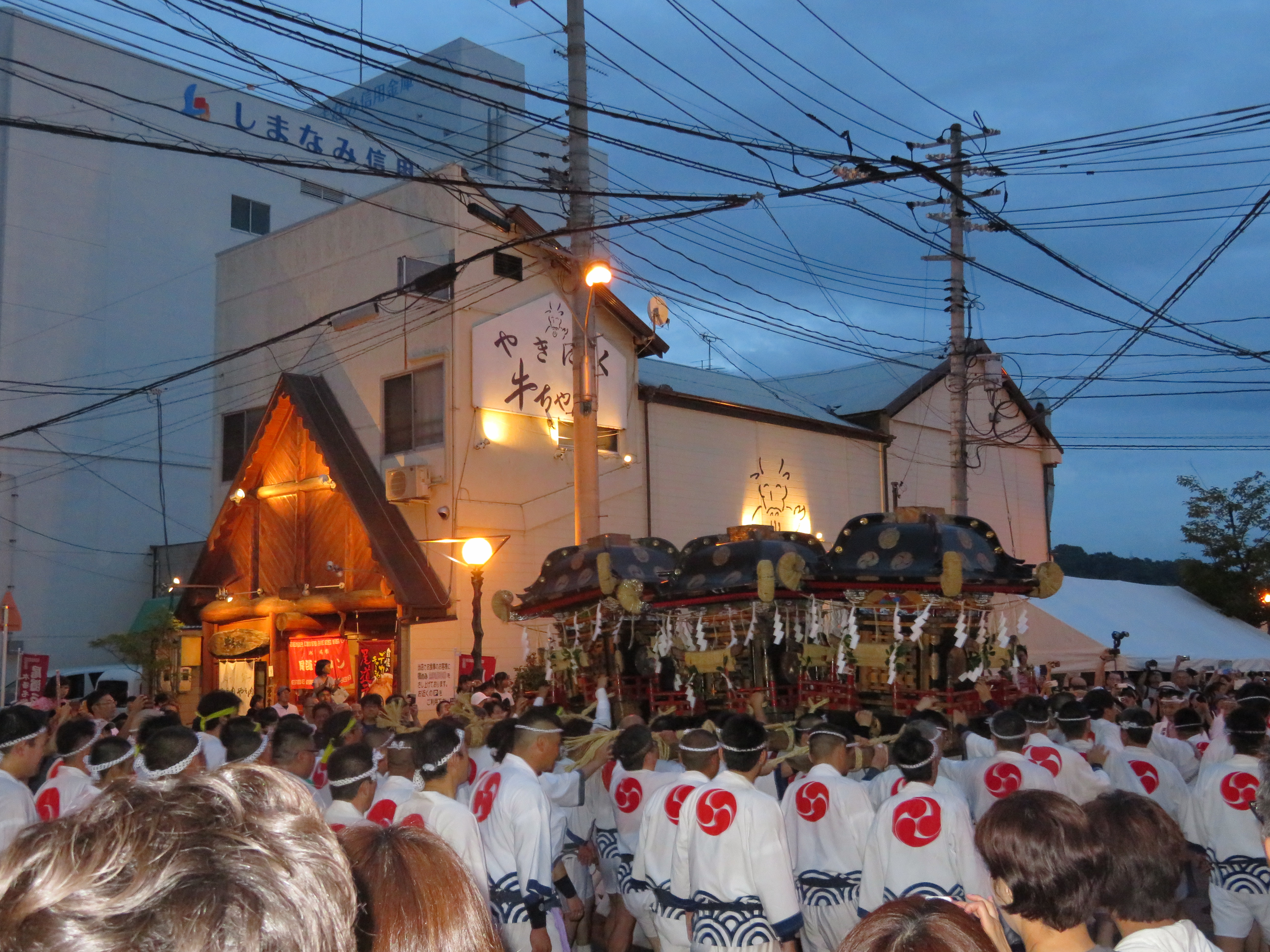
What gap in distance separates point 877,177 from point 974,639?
5460mm

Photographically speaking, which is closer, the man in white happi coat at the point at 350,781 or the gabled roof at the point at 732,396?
the man in white happi coat at the point at 350,781

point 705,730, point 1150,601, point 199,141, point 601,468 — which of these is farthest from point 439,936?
point 199,141

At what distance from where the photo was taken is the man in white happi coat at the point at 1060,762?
8.22m

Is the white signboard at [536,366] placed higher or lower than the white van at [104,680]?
higher

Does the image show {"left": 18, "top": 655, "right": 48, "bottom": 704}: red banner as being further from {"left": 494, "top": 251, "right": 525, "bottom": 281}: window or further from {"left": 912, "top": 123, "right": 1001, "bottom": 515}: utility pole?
{"left": 912, "top": 123, "right": 1001, "bottom": 515}: utility pole

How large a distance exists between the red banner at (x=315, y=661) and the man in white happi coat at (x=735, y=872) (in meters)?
14.5

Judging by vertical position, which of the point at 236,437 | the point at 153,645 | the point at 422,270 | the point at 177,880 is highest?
the point at 422,270

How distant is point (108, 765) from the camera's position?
709 centimetres

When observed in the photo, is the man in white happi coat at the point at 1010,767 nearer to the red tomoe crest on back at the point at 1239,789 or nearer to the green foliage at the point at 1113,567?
the red tomoe crest on back at the point at 1239,789

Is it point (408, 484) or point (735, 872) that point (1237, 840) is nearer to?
point (735, 872)

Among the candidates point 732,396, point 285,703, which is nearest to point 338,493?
point 285,703

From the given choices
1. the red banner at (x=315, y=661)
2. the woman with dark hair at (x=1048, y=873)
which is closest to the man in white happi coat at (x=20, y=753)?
the woman with dark hair at (x=1048, y=873)

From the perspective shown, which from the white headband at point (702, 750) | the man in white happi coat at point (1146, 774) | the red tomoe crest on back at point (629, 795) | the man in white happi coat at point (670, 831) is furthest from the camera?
the man in white happi coat at point (1146, 774)

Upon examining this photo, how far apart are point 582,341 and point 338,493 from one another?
283 inches
